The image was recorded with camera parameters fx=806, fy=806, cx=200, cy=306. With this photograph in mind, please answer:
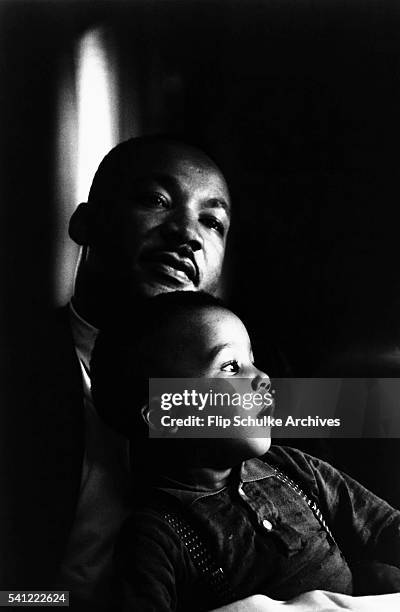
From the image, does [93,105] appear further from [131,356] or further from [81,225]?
[131,356]

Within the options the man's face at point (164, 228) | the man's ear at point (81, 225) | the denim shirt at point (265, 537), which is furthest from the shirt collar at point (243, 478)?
the man's ear at point (81, 225)

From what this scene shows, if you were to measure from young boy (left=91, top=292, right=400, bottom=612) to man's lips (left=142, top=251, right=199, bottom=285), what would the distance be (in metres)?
0.03

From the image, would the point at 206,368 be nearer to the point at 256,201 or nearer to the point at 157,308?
the point at 157,308

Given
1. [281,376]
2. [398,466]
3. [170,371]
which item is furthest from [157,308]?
[398,466]

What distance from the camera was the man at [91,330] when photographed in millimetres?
1024

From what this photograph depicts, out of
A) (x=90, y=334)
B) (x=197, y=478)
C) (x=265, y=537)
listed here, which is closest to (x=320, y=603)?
(x=265, y=537)

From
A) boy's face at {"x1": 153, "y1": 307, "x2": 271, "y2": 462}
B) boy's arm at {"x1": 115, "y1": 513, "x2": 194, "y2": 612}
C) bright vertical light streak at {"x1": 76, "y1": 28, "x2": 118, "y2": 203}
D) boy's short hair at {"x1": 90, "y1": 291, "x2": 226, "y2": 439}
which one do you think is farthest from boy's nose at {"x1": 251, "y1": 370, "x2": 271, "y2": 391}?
bright vertical light streak at {"x1": 76, "y1": 28, "x2": 118, "y2": 203}

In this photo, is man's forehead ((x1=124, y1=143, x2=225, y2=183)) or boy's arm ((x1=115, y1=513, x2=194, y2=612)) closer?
boy's arm ((x1=115, y1=513, x2=194, y2=612))

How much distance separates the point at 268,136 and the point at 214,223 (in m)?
0.14

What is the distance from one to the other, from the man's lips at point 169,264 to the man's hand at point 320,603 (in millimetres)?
408

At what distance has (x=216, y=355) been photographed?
1013mm

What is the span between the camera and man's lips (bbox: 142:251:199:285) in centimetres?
107

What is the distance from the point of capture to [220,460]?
102 centimetres

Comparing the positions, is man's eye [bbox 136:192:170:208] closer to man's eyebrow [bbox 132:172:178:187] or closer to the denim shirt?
man's eyebrow [bbox 132:172:178:187]
